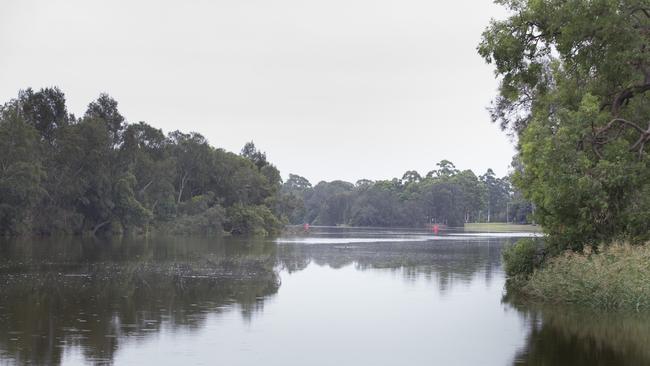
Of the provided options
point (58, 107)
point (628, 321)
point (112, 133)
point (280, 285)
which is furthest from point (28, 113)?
point (628, 321)

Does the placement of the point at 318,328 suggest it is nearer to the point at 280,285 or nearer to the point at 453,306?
the point at 453,306

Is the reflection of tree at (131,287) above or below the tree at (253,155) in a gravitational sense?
below

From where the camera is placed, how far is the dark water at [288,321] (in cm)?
1677

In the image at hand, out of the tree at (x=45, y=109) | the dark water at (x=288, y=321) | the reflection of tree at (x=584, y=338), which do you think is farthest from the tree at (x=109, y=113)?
the reflection of tree at (x=584, y=338)

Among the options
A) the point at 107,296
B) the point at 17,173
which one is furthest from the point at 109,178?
the point at 107,296

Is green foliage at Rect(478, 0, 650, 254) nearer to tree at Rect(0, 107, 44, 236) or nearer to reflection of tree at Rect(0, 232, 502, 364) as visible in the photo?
reflection of tree at Rect(0, 232, 502, 364)

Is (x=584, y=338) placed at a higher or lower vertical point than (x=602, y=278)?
lower

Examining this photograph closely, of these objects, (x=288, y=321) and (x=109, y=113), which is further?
(x=109, y=113)

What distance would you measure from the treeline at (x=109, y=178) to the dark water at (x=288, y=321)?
41208 millimetres

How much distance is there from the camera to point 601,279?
23.6 meters

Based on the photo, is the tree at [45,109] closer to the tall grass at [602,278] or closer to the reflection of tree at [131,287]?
the reflection of tree at [131,287]

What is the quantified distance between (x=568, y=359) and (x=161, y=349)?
853 cm

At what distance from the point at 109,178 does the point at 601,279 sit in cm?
7618

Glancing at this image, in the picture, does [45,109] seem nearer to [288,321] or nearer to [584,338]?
[288,321]
